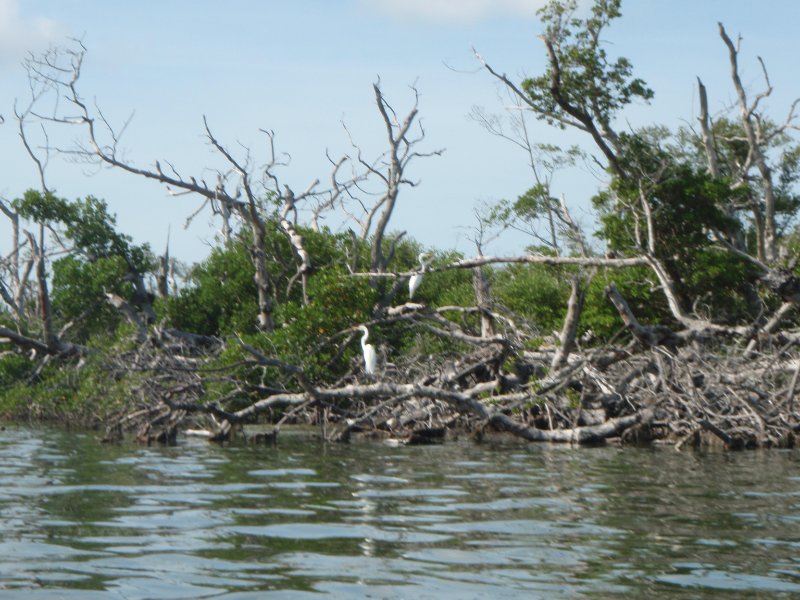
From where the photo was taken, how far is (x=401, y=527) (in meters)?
8.04

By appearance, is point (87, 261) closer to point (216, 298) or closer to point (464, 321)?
point (216, 298)

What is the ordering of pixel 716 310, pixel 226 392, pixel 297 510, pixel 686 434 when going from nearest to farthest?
pixel 297 510
pixel 686 434
pixel 226 392
pixel 716 310

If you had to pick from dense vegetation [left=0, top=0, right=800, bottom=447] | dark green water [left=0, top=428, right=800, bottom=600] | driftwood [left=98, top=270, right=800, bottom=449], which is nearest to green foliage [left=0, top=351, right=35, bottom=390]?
dense vegetation [left=0, top=0, right=800, bottom=447]

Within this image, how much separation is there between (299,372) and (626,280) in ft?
23.4

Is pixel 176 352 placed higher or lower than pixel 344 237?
lower

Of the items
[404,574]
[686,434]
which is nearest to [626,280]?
[686,434]

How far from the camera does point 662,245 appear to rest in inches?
766

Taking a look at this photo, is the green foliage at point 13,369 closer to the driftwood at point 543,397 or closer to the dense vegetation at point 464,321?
the dense vegetation at point 464,321

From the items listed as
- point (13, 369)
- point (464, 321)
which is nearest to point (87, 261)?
point (13, 369)

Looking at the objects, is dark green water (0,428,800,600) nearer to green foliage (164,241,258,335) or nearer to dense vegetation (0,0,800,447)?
dense vegetation (0,0,800,447)

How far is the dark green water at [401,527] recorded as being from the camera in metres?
6.12

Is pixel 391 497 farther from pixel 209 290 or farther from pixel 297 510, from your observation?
pixel 209 290

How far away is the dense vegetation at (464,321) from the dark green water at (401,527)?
7.55ft

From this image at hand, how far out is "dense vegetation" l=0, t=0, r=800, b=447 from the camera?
15469 millimetres
